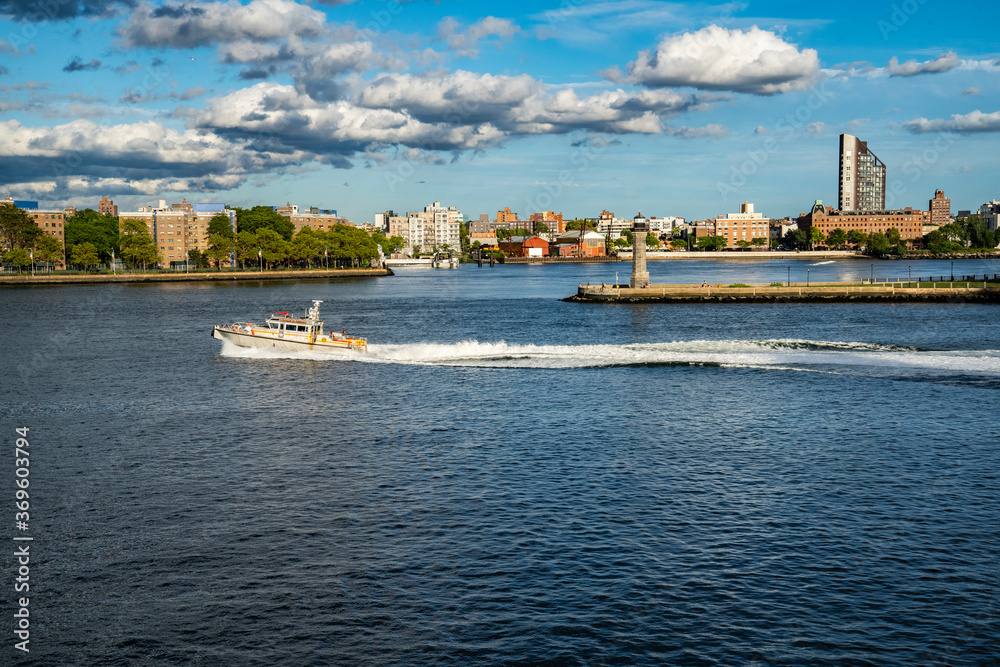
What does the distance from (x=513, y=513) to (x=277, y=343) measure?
1549 inches

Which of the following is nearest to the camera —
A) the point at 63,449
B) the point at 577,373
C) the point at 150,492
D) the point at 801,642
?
the point at 801,642

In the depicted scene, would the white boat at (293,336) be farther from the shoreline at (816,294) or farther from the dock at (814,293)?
the shoreline at (816,294)

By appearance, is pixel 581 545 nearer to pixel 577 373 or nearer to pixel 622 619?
pixel 622 619

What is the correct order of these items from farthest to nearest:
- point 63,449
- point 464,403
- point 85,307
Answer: point 85,307
point 464,403
point 63,449

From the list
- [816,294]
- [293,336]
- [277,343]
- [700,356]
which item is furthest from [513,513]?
[816,294]

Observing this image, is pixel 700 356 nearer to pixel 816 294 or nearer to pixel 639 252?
pixel 816 294

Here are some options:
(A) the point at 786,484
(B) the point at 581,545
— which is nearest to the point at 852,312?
(A) the point at 786,484

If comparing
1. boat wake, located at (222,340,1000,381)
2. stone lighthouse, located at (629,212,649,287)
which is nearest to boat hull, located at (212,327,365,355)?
boat wake, located at (222,340,1000,381)

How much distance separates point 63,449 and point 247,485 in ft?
33.8

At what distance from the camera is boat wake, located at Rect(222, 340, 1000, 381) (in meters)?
53.2

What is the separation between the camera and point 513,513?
81.3 ft

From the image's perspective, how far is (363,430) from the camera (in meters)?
36.2

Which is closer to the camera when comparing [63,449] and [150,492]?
[150,492]

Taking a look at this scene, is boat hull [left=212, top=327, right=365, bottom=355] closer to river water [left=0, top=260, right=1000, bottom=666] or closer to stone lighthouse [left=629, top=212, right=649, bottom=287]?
river water [left=0, top=260, right=1000, bottom=666]
